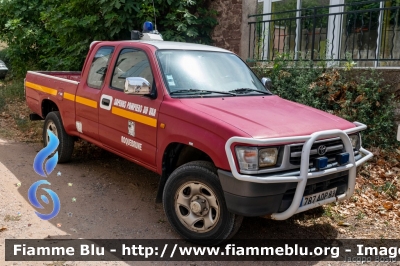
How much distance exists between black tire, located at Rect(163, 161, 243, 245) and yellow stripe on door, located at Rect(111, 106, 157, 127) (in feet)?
2.18

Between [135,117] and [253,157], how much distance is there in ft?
5.68

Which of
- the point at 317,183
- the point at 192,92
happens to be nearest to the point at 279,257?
the point at 317,183

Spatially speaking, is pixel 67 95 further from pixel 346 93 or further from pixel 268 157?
pixel 346 93

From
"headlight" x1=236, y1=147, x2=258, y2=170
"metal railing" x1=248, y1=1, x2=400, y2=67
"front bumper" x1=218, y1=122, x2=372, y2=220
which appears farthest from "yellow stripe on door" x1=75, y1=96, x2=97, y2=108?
"metal railing" x1=248, y1=1, x2=400, y2=67

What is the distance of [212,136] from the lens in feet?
12.8

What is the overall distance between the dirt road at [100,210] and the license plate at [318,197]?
63 centimetres

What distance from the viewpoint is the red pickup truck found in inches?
146

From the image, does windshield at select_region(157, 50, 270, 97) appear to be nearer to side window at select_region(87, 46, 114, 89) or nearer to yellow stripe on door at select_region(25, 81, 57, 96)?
side window at select_region(87, 46, 114, 89)

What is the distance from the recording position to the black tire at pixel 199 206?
3938 mm

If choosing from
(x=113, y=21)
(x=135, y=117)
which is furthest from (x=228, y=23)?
(x=135, y=117)

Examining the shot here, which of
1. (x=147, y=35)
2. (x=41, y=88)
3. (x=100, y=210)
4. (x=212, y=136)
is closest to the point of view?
(x=212, y=136)

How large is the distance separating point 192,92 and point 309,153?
4.91 ft

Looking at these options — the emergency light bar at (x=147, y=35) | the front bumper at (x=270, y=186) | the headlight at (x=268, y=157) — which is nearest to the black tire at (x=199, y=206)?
the front bumper at (x=270, y=186)

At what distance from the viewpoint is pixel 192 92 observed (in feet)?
15.2
